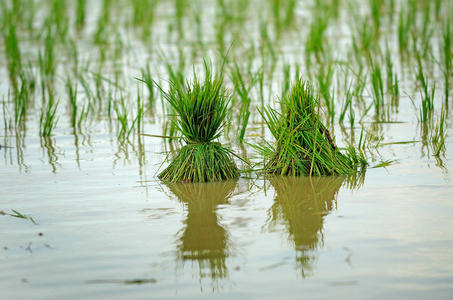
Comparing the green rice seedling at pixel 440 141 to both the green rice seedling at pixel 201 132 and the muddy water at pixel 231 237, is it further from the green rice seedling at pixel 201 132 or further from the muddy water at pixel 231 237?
the green rice seedling at pixel 201 132

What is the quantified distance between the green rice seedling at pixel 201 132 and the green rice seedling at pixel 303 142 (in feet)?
0.92

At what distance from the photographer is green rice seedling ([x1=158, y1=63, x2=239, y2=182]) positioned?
365 cm

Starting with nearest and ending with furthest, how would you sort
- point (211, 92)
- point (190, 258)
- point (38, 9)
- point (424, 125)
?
point (190, 258), point (211, 92), point (424, 125), point (38, 9)

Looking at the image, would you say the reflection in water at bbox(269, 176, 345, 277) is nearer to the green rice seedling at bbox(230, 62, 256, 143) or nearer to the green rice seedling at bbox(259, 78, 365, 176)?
the green rice seedling at bbox(259, 78, 365, 176)

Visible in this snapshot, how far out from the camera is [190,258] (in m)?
2.65

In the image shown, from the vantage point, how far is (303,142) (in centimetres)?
377

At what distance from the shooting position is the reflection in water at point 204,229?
2.61 metres

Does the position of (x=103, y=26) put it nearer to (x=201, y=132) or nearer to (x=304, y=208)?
(x=201, y=132)

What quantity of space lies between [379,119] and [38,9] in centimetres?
838

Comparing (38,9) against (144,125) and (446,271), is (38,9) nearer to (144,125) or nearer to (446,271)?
(144,125)

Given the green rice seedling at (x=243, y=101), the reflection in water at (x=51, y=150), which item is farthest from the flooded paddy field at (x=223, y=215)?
the green rice seedling at (x=243, y=101)

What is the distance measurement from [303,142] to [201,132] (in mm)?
592

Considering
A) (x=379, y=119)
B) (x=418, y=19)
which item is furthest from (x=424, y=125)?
(x=418, y=19)

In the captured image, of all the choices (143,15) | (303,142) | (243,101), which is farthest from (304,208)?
(143,15)
